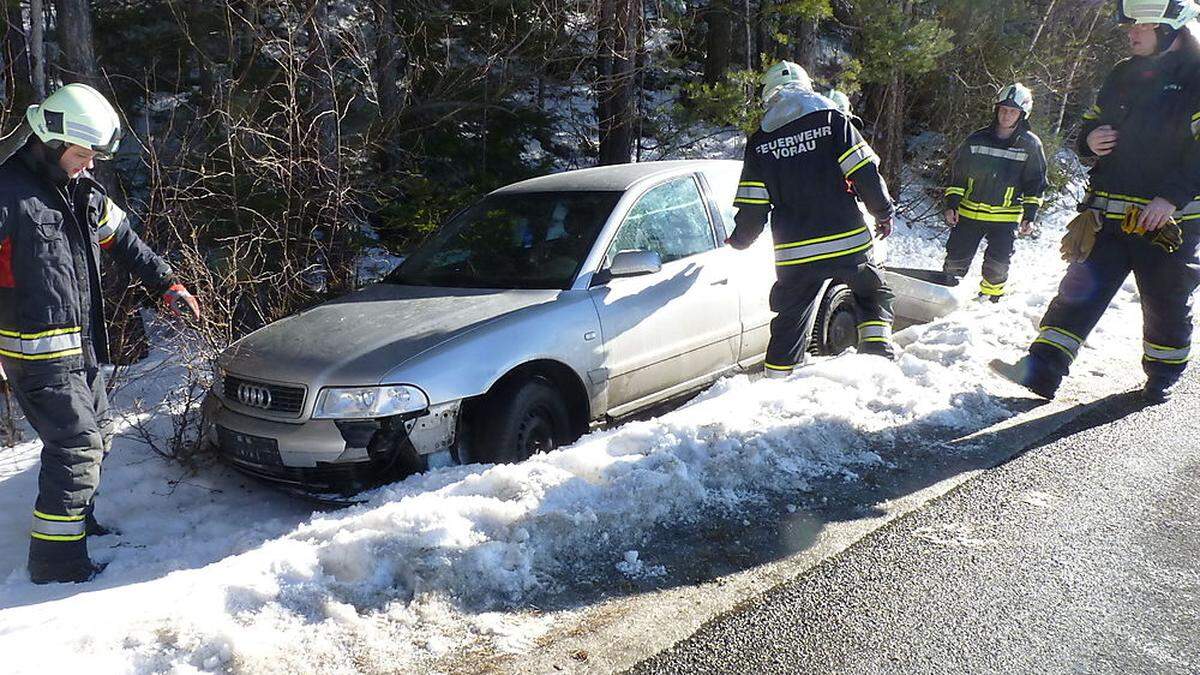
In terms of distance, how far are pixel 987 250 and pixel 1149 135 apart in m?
3.03

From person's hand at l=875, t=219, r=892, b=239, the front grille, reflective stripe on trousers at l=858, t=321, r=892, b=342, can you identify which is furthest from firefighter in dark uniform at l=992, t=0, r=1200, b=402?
the front grille

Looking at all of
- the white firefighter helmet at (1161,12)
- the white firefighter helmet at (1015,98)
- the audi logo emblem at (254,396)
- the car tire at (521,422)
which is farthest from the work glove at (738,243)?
the white firefighter helmet at (1015,98)

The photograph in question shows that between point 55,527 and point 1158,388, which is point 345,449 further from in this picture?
point 1158,388

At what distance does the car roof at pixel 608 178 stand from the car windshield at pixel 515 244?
2.9 inches

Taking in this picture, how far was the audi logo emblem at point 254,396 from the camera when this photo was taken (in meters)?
4.41

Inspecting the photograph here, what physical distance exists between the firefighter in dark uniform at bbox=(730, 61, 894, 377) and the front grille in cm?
265

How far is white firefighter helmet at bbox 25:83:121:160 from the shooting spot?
151 inches

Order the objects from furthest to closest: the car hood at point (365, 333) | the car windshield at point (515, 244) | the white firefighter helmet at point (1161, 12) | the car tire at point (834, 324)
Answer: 1. the car tire at point (834, 324)
2. the car windshield at point (515, 244)
3. the white firefighter helmet at point (1161, 12)
4. the car hood at point (365, 333)

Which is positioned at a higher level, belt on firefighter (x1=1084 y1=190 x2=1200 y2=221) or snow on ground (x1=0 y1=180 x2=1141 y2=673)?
belt on firefighter (x1=1084 y1=190 x2=1200 y2=221)

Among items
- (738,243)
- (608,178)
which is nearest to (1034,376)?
(738,243)

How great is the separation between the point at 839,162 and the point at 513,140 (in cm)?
549

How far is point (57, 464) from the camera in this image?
3.89 meters

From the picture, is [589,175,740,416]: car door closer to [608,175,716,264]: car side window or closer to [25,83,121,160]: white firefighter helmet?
[608,175,716,264]: car side window

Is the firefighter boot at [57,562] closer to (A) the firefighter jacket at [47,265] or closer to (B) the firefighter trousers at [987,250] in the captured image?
(A) the firefighter jacket at [47,265]
